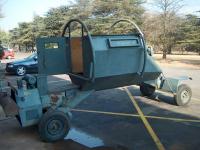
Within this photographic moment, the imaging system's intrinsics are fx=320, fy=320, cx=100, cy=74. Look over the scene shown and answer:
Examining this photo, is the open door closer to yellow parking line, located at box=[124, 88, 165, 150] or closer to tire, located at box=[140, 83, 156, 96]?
yellow parking line, located at box=[124, 88, 165, 150]

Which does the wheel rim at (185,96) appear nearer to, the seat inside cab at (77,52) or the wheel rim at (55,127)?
the seat inside cab at (77,52)

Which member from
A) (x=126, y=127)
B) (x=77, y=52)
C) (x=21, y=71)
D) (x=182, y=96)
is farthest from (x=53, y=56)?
(x=21, y=71)

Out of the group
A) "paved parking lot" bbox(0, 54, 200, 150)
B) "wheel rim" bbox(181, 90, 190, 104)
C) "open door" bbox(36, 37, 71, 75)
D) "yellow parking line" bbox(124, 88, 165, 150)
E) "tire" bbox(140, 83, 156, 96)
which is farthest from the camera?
"tire" bbox(140, 83, 156, 96)

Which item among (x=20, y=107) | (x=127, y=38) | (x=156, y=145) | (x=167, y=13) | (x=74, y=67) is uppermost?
(x=167, y=13)

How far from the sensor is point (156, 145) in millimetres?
6648

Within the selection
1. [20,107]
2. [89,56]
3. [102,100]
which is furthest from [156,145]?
[102,100]

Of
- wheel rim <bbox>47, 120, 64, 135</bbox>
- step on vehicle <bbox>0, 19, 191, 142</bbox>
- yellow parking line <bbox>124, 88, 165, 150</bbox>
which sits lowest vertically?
yellow parking line <bbox>124, 88, 165, 150</bbox>

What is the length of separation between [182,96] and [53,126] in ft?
16.0

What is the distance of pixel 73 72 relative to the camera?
8320mm

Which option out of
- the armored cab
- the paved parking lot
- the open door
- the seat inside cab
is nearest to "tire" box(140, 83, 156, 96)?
the paved parking lot

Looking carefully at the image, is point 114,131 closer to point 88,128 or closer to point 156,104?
point 88,128

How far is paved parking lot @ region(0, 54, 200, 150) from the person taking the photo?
6797 mm

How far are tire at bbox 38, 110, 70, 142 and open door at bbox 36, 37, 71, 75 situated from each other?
1297 millimetres

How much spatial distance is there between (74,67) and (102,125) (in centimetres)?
167
